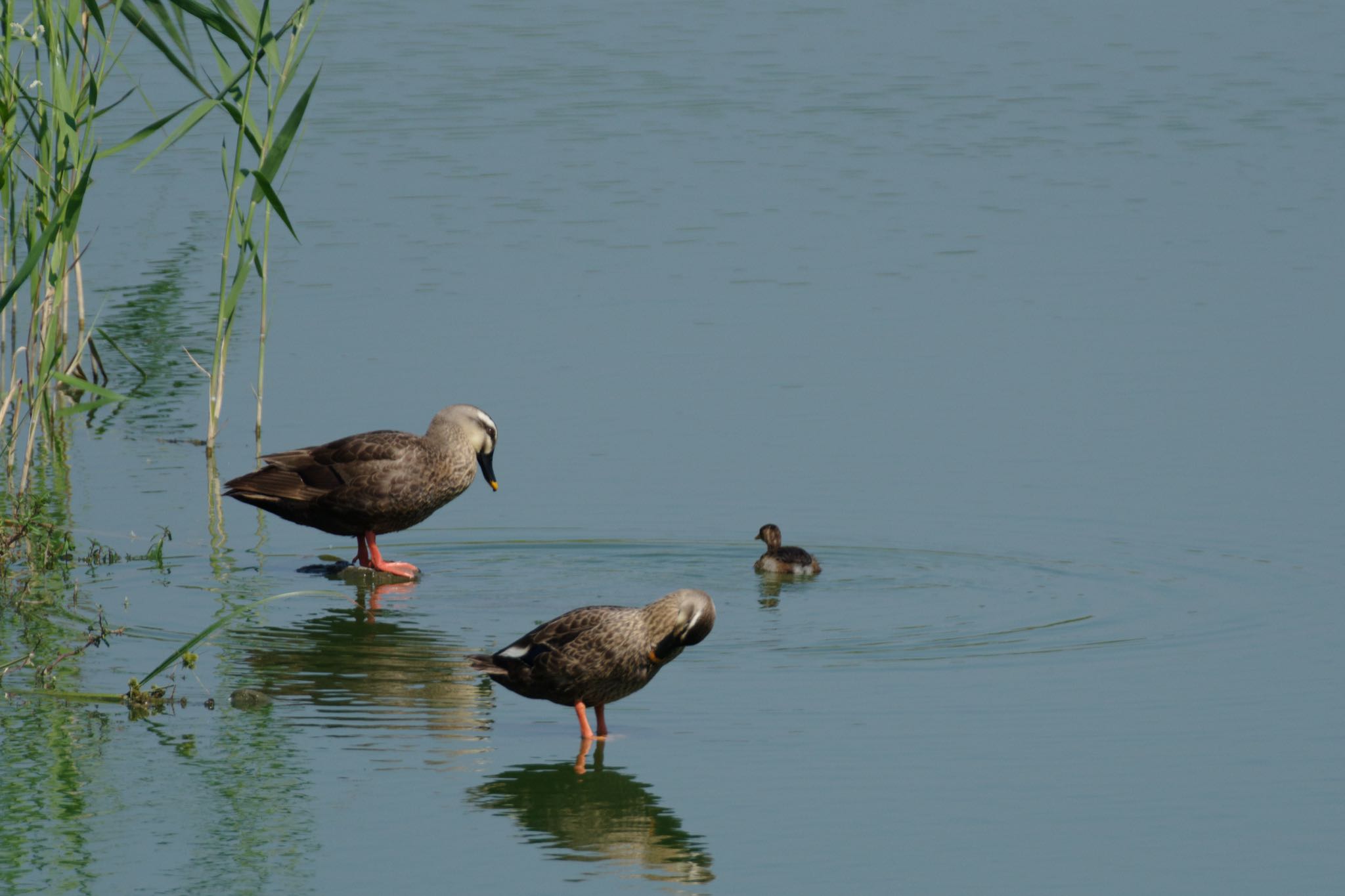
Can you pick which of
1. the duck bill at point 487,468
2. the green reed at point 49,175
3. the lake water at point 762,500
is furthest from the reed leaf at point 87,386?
the duck bill at point 487,468

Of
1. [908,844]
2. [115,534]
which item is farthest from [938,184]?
[908,844]

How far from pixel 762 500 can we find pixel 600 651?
14.2 feet

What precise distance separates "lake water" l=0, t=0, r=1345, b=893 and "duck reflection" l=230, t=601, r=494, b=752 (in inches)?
1.4

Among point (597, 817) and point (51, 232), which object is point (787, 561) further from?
point (51, 232)

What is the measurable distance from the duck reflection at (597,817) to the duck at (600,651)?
0.92ft

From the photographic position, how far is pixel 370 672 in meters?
9.81

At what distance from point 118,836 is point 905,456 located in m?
7.09

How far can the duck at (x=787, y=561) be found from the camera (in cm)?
1119

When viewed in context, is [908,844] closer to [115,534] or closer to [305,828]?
[305,828]

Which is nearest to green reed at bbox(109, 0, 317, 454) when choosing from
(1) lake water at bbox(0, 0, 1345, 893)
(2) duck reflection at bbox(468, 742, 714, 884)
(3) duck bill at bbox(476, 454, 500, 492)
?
(1) lake water at bbox(0, 0, 1345, 893)

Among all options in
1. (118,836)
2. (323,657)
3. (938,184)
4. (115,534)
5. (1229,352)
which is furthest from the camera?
(938,184)

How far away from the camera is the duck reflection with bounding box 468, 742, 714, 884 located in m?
7.34

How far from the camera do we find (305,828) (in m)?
7.50

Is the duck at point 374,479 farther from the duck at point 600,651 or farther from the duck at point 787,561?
the duck at point 600,651
